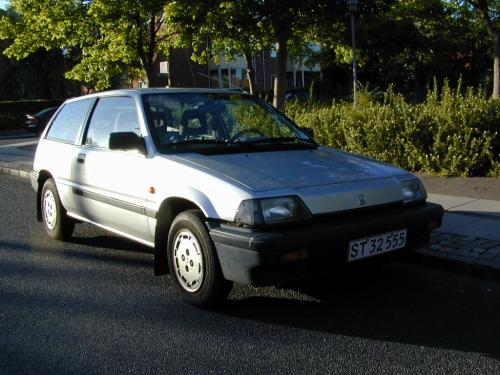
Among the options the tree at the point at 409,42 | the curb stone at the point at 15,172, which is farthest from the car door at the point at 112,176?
the tree at the point at 409,42

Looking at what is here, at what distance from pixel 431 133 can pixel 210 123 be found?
17.3 ft

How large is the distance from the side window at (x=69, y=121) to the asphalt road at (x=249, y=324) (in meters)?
1.43

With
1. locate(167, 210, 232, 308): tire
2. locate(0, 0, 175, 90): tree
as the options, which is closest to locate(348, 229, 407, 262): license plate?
locate(167, 210, 232, 308): tire

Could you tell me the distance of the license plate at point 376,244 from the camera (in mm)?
3969

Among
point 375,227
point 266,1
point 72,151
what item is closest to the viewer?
point 375,227

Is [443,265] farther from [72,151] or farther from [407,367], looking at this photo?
[72,151]

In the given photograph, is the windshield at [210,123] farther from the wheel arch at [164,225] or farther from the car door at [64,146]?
the car door at [64,146]

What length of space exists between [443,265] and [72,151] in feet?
12.3

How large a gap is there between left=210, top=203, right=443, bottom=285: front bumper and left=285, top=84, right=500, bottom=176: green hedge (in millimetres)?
5216

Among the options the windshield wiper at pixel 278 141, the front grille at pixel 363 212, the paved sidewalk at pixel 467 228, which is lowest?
the paved sidewalk at pixel 467 228

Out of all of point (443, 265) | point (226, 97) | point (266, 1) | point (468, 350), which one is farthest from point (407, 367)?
point (266, 1)

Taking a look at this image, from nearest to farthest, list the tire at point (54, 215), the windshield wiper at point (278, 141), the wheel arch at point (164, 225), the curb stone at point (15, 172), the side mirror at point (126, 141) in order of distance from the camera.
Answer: the wheel arch at point (164, 225), the side mirror at point (126, 141), the windshield wiper at point (278, 141), the tire at point (54, 215), the curb stone at point (15, 172)

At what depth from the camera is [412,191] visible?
4.52 metres

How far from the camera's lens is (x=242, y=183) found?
391 centimetres
